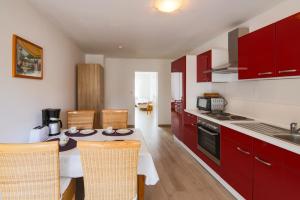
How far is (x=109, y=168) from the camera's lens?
1.45 meters

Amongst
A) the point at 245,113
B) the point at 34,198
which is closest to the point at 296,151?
the point at 245,113

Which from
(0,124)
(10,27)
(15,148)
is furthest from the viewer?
(10,27)

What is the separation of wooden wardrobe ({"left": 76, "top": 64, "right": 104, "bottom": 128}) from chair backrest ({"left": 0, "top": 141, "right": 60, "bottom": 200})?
3173 mm

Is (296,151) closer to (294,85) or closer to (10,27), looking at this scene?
(294,85)

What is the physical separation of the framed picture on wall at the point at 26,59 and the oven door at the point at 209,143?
260cm

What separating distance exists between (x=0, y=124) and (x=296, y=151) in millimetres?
2618

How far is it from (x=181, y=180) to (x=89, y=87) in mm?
3037

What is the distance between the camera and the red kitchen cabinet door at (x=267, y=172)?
65.6 inches

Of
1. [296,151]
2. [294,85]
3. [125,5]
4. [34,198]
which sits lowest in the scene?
[34,198]

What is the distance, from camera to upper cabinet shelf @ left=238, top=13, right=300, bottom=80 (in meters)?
1.81

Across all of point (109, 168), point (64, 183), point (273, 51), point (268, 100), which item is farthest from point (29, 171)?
point (268, 100)

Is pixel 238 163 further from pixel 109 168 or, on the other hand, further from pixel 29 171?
pixel 29 171

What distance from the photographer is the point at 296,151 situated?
1466 millimetres

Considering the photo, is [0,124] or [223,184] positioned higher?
[0,124]
